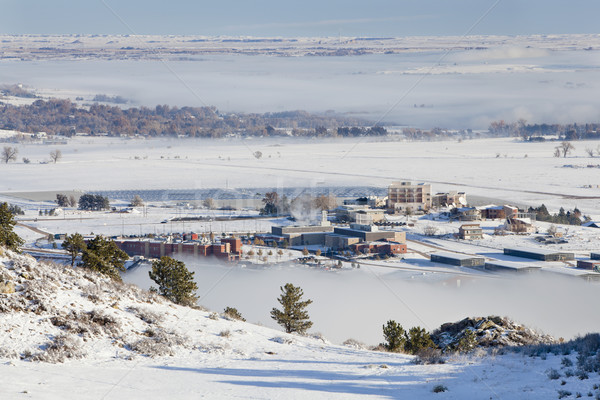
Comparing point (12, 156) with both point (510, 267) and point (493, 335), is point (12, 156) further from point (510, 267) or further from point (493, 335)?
point (493, 335)

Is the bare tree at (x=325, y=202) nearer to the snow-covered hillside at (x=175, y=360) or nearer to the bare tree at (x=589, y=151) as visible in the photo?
the snow-covered hillside at (x=175, y=360)

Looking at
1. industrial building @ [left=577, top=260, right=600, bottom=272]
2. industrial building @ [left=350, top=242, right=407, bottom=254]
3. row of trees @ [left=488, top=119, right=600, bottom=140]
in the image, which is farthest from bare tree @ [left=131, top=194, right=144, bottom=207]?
row of trees @ [left=488, top=119, right=600, bottom=140]

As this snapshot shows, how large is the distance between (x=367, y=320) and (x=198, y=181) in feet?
108

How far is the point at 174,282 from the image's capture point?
615 inches

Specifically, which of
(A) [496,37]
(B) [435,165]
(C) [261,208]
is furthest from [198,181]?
(A) [496,37]

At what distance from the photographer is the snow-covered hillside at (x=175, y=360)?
9.30 metres

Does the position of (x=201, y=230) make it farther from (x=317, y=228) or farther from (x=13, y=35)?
(x=13, y=35)

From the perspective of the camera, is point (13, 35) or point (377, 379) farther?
point (13, 35)

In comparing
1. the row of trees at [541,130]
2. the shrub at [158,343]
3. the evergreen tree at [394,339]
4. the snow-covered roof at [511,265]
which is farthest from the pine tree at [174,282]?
the row of trees at [541,130]

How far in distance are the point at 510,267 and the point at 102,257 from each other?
14.5 metres

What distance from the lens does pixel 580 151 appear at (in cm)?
7131

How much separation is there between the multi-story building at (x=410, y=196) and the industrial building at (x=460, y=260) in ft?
42.2

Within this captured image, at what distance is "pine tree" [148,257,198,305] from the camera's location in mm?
15305

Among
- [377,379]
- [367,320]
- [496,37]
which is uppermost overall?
[496,37]
